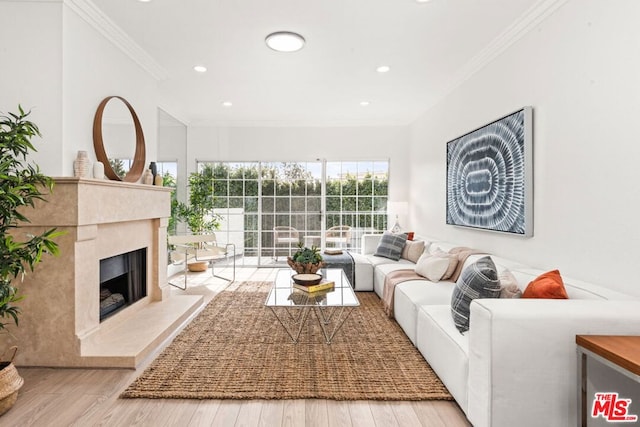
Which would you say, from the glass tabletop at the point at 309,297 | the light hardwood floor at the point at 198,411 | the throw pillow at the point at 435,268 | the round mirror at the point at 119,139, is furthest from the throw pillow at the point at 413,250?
the round mirror at the point at 119,139

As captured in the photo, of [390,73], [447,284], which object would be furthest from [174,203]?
[447,284]

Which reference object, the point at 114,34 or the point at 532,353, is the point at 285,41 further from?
the point at 532,353

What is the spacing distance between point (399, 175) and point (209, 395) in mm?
5247

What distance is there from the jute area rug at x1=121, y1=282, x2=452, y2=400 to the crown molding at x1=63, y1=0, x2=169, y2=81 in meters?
2.77

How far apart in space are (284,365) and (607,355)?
1.92 meters

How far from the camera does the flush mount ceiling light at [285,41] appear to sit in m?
3.24

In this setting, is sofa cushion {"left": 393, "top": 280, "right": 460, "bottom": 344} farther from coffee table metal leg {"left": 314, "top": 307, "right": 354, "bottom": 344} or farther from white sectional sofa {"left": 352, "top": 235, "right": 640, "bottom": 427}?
white sectional sofa {"left": 352, "top": 235, "right": 640, "bottom": 427}

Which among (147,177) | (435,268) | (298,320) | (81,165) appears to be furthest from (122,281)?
(435,268)

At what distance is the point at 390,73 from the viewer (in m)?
4.22

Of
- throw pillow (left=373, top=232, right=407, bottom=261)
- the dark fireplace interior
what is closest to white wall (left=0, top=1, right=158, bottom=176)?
the dark fireplace interior

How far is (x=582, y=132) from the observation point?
2398 millimetres

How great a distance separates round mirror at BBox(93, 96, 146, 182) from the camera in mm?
3129

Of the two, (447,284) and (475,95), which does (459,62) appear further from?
(447,284)

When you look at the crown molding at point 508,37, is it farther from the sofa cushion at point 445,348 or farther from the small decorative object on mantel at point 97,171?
the small decorative object on mantel at point 97,171
